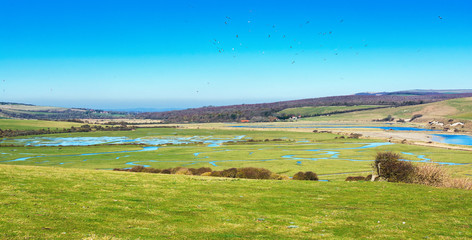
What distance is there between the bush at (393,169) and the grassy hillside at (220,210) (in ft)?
10.4

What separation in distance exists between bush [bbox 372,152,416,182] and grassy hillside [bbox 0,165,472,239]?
10.4 feet

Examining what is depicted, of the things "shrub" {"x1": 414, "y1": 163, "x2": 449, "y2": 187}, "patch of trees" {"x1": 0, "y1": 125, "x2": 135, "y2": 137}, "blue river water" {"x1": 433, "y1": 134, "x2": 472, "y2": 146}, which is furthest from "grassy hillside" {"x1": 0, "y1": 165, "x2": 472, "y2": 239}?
"patch of trees" {"x1": 0, "y1": 125, "x2": 135, "y2": 137}

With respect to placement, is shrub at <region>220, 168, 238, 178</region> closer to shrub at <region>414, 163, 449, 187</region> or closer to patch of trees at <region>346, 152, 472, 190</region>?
patch of trees at <region>346, 152, 472, 190</region>

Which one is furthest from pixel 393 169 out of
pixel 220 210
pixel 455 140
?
pixel 455 140

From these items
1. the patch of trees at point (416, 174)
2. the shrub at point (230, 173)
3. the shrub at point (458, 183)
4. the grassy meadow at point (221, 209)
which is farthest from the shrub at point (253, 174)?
the shrub at point (458, 183)

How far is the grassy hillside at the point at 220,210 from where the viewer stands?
526 inches

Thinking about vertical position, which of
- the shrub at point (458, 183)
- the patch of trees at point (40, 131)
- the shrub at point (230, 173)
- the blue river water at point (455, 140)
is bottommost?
the blue river water at point (455, 140)

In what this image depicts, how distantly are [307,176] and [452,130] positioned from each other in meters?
132

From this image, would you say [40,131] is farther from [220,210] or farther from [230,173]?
[220,210]

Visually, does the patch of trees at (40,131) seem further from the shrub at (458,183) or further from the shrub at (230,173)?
the shrub at (458,183)

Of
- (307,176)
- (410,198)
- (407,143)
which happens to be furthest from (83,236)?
(407,143)

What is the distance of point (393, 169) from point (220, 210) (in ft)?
60.9

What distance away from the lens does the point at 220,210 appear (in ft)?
58.5

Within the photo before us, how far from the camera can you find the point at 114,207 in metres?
17.1
